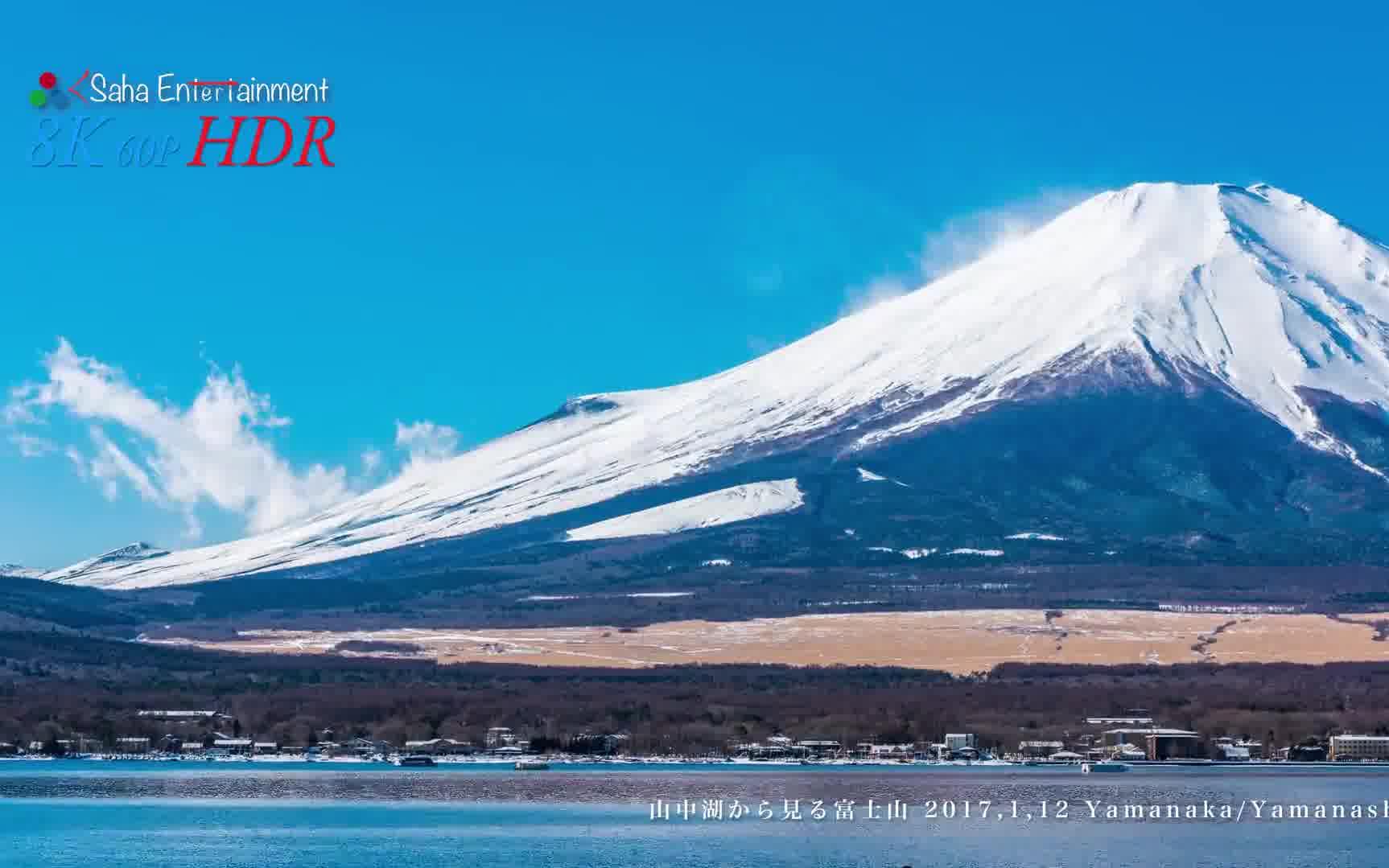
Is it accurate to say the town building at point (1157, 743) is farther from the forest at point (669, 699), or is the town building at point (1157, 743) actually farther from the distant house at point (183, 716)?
the distant house at point (183, 716)

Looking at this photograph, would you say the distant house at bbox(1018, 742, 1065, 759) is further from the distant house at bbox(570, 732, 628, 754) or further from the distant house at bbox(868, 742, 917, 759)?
the distant house at bbox(570, 732, 628, 754)

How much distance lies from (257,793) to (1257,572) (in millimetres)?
115658

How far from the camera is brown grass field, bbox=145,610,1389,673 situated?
15162 cm

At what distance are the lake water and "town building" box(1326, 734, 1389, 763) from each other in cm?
829

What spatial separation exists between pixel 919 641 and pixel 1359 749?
4882 centimetres

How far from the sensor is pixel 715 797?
279 ft

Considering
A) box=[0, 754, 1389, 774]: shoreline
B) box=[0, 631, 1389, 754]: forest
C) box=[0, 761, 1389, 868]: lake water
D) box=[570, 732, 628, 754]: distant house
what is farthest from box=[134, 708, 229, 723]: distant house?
box=[570, 732, 628, 754]: distant house

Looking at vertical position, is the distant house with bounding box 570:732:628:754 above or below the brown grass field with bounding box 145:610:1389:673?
below

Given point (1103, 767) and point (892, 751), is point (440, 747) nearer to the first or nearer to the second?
point (892, 751)

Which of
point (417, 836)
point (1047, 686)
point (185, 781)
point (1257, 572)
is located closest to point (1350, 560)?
point (1257, 572)

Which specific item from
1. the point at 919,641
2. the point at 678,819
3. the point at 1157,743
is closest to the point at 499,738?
the point at 1157,743

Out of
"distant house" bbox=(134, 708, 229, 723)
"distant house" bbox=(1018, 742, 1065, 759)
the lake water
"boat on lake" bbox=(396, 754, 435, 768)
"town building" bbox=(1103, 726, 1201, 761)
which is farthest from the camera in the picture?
"distant house" bbox=(134, 708, 229, 723)

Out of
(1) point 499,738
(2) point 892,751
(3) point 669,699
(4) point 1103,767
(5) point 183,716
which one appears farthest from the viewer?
(3) point 669,699

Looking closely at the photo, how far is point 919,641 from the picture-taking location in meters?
159
